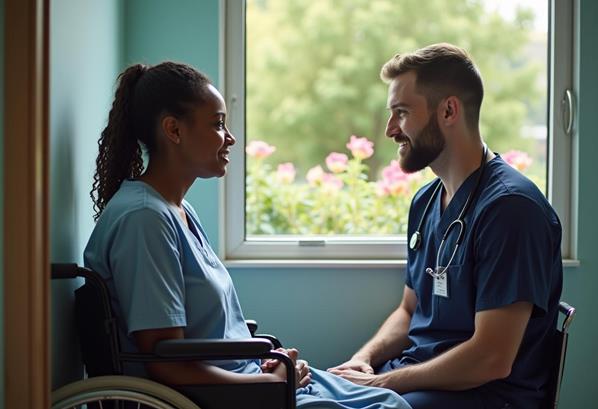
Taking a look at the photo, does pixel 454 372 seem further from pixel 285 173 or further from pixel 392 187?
pixel 285 173

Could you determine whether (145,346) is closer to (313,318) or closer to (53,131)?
(53,131)

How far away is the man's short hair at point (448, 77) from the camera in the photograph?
6.84 feet

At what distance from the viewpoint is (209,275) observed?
1.75 metres

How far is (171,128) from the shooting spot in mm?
1796

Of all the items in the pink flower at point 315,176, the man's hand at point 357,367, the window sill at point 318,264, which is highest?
the pink flower at point 315,176

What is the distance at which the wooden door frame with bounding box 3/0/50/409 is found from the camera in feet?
4.37

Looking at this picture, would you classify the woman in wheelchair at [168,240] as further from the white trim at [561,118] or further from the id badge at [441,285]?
the white trim at [561,118]

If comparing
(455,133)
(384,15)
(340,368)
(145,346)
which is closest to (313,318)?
(340,368)

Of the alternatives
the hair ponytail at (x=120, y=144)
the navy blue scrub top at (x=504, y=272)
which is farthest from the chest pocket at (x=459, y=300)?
the hair ponytail at (x=120, y=144)

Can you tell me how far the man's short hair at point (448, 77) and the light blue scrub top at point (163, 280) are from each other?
744 mm

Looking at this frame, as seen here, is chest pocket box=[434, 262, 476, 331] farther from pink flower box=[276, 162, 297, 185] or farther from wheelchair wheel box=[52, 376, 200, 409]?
pink flower box=[276, 162, 297, 185]

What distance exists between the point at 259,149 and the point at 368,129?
964 mm

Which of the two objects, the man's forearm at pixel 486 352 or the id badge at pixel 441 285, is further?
the id badge at pixel 441 285

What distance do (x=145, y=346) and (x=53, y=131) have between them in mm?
515
